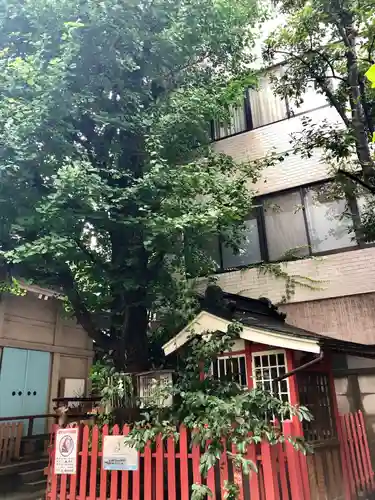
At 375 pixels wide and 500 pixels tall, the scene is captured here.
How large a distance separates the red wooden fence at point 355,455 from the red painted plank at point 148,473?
3639 mm

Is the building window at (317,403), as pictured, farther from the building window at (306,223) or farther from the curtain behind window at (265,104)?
the curtain behind window at (265,104)

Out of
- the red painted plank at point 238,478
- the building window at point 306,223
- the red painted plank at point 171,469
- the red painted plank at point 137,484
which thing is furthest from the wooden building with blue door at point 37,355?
the red painted plank at point 238,478

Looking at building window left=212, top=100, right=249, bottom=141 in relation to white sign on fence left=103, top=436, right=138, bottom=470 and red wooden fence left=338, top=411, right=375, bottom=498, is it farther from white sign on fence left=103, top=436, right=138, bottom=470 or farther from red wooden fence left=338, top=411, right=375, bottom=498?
white sign on fence left=103, top=436, right=138, bottom=470

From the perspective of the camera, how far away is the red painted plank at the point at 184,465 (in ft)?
18.0

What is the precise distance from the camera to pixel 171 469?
222 inches

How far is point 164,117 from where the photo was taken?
7918 millimetres

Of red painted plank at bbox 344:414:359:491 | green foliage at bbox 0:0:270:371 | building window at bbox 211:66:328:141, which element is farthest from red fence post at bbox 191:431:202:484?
building window at bbox 211:66:328:141

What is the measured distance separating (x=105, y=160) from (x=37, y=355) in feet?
25.1

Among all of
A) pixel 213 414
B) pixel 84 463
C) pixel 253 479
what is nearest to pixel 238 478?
pixel 253 479

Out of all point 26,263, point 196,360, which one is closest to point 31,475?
point 26,263

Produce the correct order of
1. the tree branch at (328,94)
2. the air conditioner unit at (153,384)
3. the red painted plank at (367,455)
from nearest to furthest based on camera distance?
1. the air conditioner unit at (153,384)
2. the red painted plank at (367,455)
3. the tree branch at (328,94)

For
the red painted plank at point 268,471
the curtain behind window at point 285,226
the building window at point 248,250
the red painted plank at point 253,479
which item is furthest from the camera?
the building window at point 248,250

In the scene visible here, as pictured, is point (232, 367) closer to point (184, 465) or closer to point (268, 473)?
point (184, 465)

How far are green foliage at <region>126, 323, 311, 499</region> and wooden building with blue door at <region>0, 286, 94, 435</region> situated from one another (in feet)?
23.8
